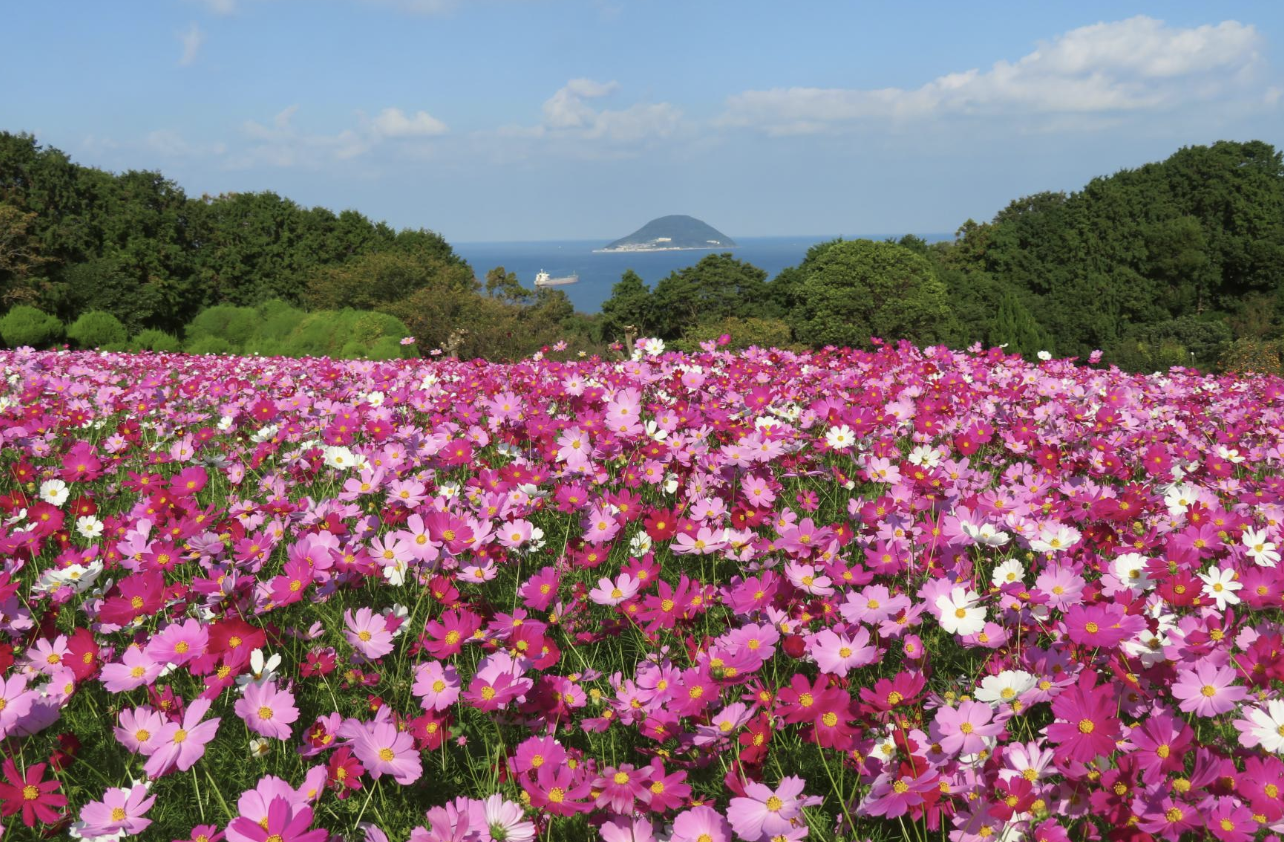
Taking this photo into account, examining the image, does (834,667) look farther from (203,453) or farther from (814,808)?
(203,453)

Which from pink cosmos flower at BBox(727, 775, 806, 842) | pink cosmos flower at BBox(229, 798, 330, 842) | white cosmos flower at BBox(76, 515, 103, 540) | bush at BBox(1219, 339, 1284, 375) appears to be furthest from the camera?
bush at BBox(1219, 339, 1284, 375)

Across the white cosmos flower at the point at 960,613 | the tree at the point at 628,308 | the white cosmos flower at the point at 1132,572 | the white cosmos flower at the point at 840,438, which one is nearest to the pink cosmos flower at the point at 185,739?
the white cosmos flower at the point at 960,613

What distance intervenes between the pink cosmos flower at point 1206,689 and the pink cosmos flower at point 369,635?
170cm

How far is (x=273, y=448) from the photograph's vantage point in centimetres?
365

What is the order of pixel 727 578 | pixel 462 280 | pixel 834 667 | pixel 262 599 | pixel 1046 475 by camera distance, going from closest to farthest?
1. pixel 834 667
2. pixel 262 599
3. pixel 727 578
4. pixel 1046 475
5. pixel 462 280

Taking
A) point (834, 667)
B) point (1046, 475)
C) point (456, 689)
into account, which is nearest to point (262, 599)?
point (456, 689)

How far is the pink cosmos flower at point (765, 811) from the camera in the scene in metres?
1.34

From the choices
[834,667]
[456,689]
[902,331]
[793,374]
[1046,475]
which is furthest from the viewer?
[902,331]

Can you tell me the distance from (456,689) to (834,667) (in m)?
0.86

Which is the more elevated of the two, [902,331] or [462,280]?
[462,280]

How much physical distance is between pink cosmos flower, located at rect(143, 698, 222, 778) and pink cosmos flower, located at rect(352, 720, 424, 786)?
26 cm

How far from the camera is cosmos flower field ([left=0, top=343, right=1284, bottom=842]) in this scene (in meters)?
1.39

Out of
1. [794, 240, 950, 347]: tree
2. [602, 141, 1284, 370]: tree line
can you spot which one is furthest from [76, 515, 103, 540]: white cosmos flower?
[794, 240, 950, 347]: tree

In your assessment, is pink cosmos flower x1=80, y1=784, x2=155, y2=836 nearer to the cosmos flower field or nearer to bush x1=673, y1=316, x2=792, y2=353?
the cosmos flower field
